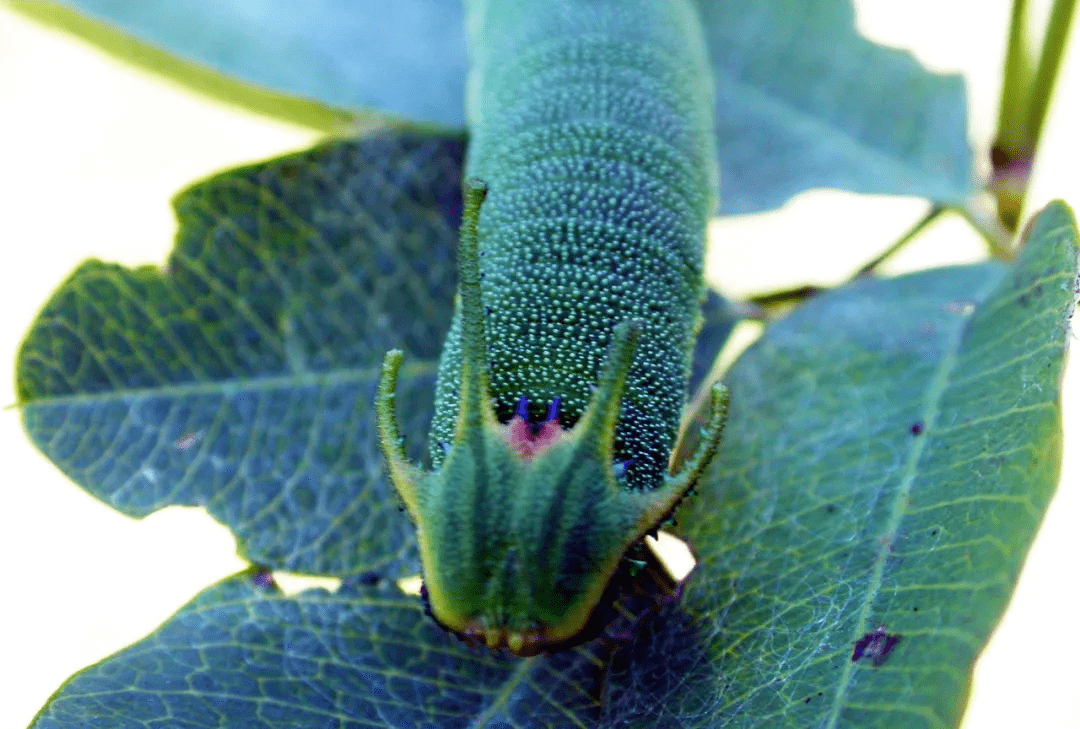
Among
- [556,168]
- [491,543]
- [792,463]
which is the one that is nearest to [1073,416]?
[792,463]

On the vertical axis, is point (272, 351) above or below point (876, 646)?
above

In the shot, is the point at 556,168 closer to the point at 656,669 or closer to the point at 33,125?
the point at 656,669

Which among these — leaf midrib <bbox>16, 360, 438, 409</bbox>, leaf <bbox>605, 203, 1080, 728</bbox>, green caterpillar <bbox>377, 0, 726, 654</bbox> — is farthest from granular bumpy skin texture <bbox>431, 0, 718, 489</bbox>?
leaf midrib <bbox>16, 360, 438, 409</bbox>

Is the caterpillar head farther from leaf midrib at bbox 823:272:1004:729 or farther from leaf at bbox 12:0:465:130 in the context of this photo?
leaf at bbox 12:0:465:130

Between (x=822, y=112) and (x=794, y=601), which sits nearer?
(x=794, y=601)

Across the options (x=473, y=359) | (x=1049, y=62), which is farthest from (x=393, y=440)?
(x=1049, y=62)

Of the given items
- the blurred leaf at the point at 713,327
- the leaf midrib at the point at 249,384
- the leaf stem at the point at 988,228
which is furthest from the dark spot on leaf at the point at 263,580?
the leaf stem at the point at 988,228

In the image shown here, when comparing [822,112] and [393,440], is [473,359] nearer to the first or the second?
[393,440]
